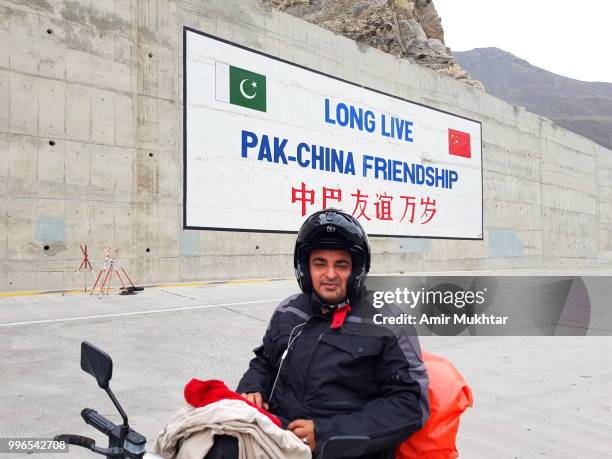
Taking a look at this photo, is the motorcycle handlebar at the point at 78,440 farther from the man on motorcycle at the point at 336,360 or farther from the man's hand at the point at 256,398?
the man's hand at the point at 256,398

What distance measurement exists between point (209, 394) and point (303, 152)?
46.5 ft

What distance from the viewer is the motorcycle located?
141 centimetres

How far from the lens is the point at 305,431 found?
170 cm

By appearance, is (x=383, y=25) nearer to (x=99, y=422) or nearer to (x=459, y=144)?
(x=459, y=144)

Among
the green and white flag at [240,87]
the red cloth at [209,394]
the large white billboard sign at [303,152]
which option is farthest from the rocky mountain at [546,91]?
the red cloth at [209,394]

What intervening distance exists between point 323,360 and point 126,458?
753 mm

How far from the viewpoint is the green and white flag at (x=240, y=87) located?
13578mm

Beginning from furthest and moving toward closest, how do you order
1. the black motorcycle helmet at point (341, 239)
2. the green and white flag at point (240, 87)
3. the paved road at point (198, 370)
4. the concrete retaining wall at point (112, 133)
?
1. the green and white flag at point (240, 87)
2. the concrete retaining wall at point (112, 133)
3. the paved road at point (198, 370)
4. the black motorcycle helmet at point (341, 239)

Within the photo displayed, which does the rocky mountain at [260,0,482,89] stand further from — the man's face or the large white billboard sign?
the man's face

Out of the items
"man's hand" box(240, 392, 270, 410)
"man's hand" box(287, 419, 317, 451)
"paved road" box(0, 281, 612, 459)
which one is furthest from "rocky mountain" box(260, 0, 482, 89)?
"man's hand" box(287, 419, 317, 451)

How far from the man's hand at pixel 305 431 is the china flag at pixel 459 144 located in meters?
20.5

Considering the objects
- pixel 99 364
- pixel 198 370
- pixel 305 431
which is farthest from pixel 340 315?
pixel 198 370

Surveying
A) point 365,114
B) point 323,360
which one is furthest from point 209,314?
point 365,114

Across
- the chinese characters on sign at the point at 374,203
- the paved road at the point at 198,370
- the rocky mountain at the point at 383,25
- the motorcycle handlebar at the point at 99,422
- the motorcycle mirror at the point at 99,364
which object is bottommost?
the paved road at the point at 198,370
